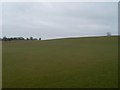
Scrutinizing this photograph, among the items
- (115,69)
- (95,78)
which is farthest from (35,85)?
(115,69)

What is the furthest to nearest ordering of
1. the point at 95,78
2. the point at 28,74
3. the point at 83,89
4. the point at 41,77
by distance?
the point at 28,74, the point at 41,77, the point at 95,78, the point at 83,89

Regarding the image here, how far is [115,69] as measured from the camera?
12664 millimetres

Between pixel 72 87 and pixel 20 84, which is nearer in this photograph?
pixel 72 87

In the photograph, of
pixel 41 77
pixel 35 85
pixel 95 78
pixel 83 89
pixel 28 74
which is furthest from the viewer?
pixel 28 74

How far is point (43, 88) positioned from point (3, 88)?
207 centimetres

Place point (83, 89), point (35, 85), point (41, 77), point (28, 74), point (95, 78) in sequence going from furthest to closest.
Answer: point (28, 74) < point (41, 77) < point (95, 78) < point (35, 85) < point (83, 89)

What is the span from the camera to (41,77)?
11555 millimetres

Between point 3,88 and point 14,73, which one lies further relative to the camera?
point 14,73

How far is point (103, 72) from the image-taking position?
476 inches

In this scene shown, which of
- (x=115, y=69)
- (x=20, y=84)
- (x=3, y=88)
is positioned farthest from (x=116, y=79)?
(x=3, y=88)

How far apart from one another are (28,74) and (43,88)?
3.25m

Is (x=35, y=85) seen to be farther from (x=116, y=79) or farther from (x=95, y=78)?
(x=116, y=79)

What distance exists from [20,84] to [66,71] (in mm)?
3662

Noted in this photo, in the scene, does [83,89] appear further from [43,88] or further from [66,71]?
[66,71]
